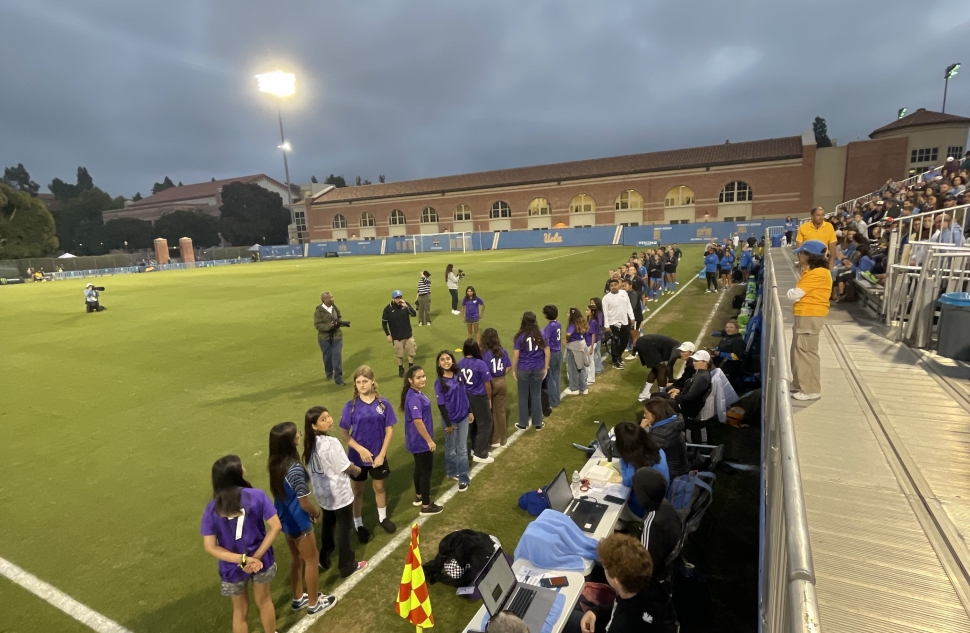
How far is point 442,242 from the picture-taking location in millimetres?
68500

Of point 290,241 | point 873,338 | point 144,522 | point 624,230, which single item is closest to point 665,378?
point 873,338

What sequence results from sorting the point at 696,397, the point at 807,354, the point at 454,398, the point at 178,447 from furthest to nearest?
1. the point at 178,447
2. the point at 696,397
3. the point at 454,398
4. the point at 807,354

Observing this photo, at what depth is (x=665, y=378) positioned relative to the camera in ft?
29.3

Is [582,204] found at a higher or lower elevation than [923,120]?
lower

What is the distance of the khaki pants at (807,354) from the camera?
6469 mm

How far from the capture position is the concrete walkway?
129 inches

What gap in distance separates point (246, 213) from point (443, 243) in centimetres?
5068

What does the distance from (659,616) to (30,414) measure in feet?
44.5

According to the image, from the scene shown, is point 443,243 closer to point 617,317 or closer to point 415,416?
point 617,317

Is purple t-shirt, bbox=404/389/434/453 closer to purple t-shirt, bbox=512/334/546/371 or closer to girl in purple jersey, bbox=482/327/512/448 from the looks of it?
girl in purple jersey, bbox=482/327/512/448

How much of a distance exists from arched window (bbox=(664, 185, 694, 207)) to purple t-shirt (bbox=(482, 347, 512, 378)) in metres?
63.0

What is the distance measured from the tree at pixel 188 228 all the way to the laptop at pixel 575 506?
106859 millimetres

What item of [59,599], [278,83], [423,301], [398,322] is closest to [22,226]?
[278,83]

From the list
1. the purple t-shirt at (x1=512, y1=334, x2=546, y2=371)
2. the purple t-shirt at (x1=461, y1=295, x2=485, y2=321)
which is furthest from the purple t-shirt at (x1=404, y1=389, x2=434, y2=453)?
the purple t-shirt at (x1=461, y1=295, x2=485, y2=321)
